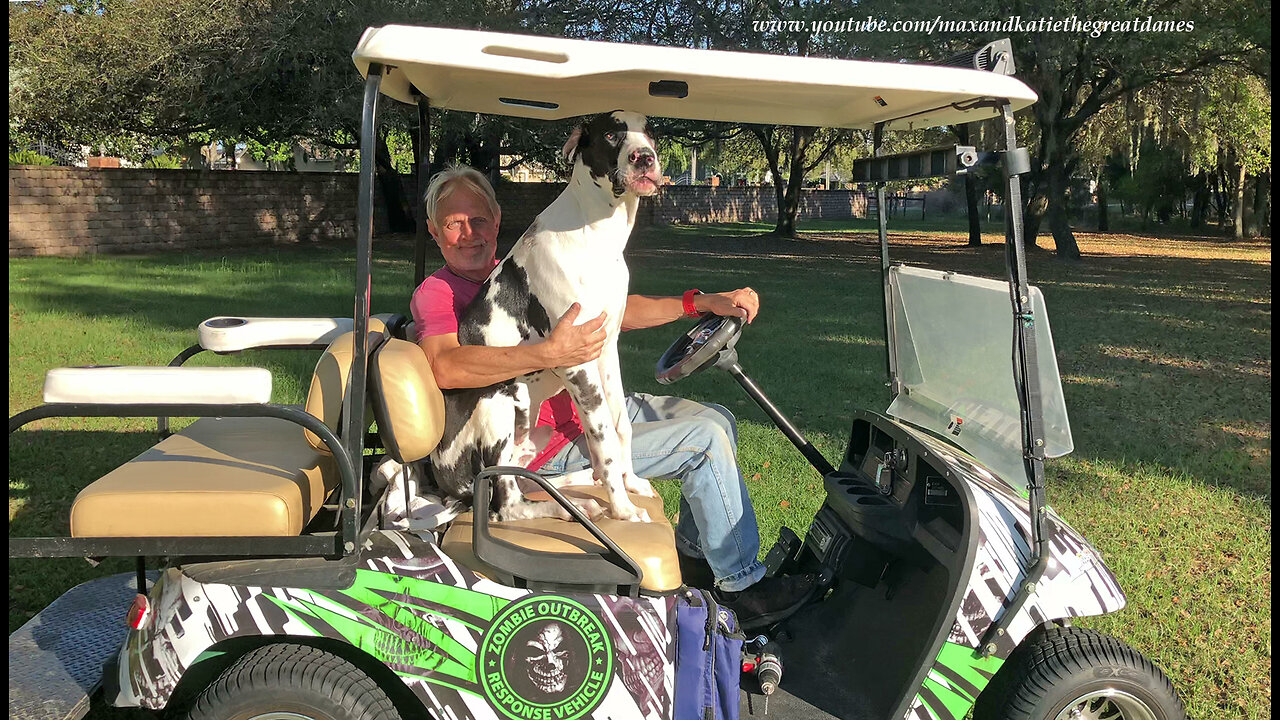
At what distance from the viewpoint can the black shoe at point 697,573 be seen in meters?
3.11

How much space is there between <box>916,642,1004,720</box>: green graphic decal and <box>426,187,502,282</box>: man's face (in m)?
1.75

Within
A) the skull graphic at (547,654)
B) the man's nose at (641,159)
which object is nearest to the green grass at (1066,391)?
the skull graphic at (547,654)

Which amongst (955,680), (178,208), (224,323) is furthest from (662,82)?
(178,208)

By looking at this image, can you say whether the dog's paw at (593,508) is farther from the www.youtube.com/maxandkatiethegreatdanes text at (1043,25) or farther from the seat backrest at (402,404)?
the www.youtube.com/maxandkatiethegreatdanes text at (1043,25)

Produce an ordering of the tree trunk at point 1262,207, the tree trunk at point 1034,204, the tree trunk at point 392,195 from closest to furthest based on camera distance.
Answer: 1. the tree trunk at point 1034,204
2. the tree trunk at point 392,195
3. the tree trunk at point 1262,207

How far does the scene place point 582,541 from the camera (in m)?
2.44

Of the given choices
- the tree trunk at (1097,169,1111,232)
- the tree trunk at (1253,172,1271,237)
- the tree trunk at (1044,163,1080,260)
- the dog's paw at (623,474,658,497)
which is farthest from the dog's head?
the tree trunk at (1097,169,1111,232)

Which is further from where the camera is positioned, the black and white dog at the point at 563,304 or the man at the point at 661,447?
the man at the point at 661,447

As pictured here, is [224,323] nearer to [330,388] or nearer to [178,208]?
[330,388]

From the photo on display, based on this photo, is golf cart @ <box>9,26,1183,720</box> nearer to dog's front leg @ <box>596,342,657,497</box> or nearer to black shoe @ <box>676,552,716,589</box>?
dog's front leg @ <box>596,342,657,497</box>

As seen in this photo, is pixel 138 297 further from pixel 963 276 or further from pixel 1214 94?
pixel 1214 94

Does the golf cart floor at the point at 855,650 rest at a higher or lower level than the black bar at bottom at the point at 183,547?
A: lower

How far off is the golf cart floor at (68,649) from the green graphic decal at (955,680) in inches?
87.7

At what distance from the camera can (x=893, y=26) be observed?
52.6ft
